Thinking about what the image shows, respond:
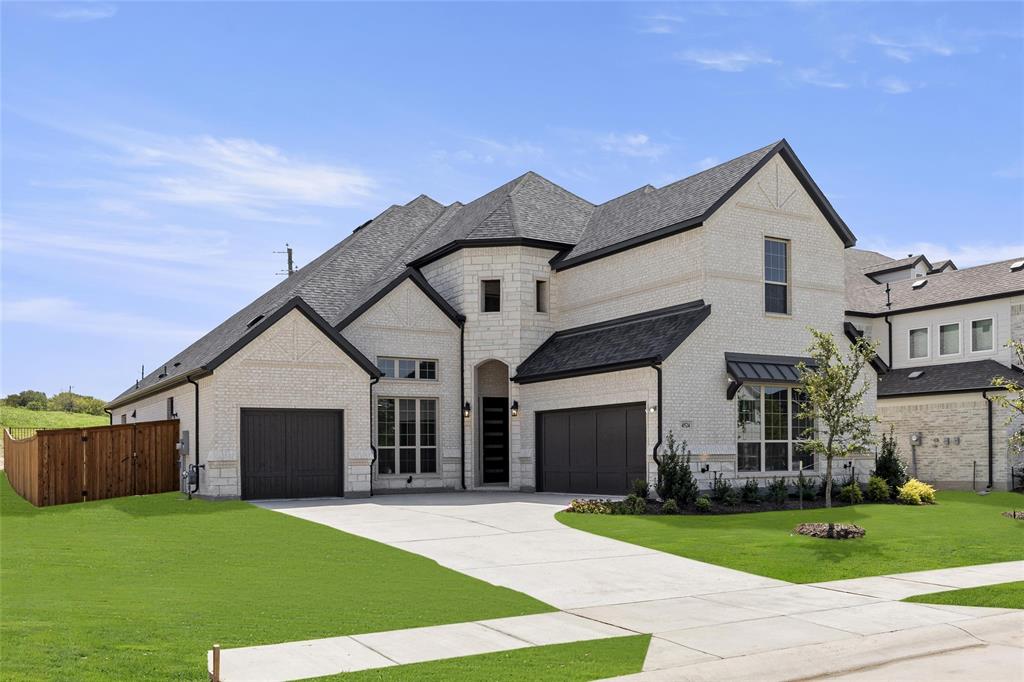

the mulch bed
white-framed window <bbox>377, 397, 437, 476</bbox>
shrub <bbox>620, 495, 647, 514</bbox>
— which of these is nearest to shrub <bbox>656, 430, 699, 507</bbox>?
shrub <bbox>620, 495, 647, 514</bbox>

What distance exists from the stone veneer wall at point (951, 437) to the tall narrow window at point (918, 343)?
9.59 ft

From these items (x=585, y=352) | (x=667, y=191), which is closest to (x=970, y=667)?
(x=585, y=352)

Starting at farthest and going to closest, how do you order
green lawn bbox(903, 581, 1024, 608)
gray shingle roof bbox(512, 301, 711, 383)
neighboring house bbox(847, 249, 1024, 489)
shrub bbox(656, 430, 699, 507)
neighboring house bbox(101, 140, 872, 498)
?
neighboring house bbox(847, 249, 1024, 489) < neighboring house bbox(101, 140, 872, 498) < gray shingle roof bbox(512, 301, 711, 383) < shrub bbox(656, 430, 699, 507) < green lawn bbox(903, 581, 1024, 608)

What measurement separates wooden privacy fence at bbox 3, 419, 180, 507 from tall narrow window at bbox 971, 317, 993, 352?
90.7 feet

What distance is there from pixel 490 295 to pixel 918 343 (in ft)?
58.3

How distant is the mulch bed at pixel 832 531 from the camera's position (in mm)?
17469

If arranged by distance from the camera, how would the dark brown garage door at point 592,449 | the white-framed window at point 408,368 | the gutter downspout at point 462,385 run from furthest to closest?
the gutter downspout at point 462,385 < the white-framed window at point 408,368 < the dark brown garage door at point 592,449

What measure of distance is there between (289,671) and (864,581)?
8.97 m

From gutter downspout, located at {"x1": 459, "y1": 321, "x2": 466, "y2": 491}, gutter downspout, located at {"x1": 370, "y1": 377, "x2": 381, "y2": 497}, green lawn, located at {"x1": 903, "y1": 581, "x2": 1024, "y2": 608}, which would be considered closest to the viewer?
green lawn, located at {"x1": 903, "y1": 581, "x2": 1024, "y2": 608}

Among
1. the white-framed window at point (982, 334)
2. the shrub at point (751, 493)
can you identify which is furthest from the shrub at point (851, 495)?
the white-framed window at point (982, 334)

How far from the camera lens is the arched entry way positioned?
3020cm

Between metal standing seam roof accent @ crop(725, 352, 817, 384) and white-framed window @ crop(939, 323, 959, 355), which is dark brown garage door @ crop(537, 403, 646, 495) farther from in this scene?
white-framed window @ crop(939, 323, 959, 355)

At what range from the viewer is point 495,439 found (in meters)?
30.5

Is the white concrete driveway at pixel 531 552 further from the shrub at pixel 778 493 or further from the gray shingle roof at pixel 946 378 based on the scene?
the gray shingle roof at pixel 946 378
